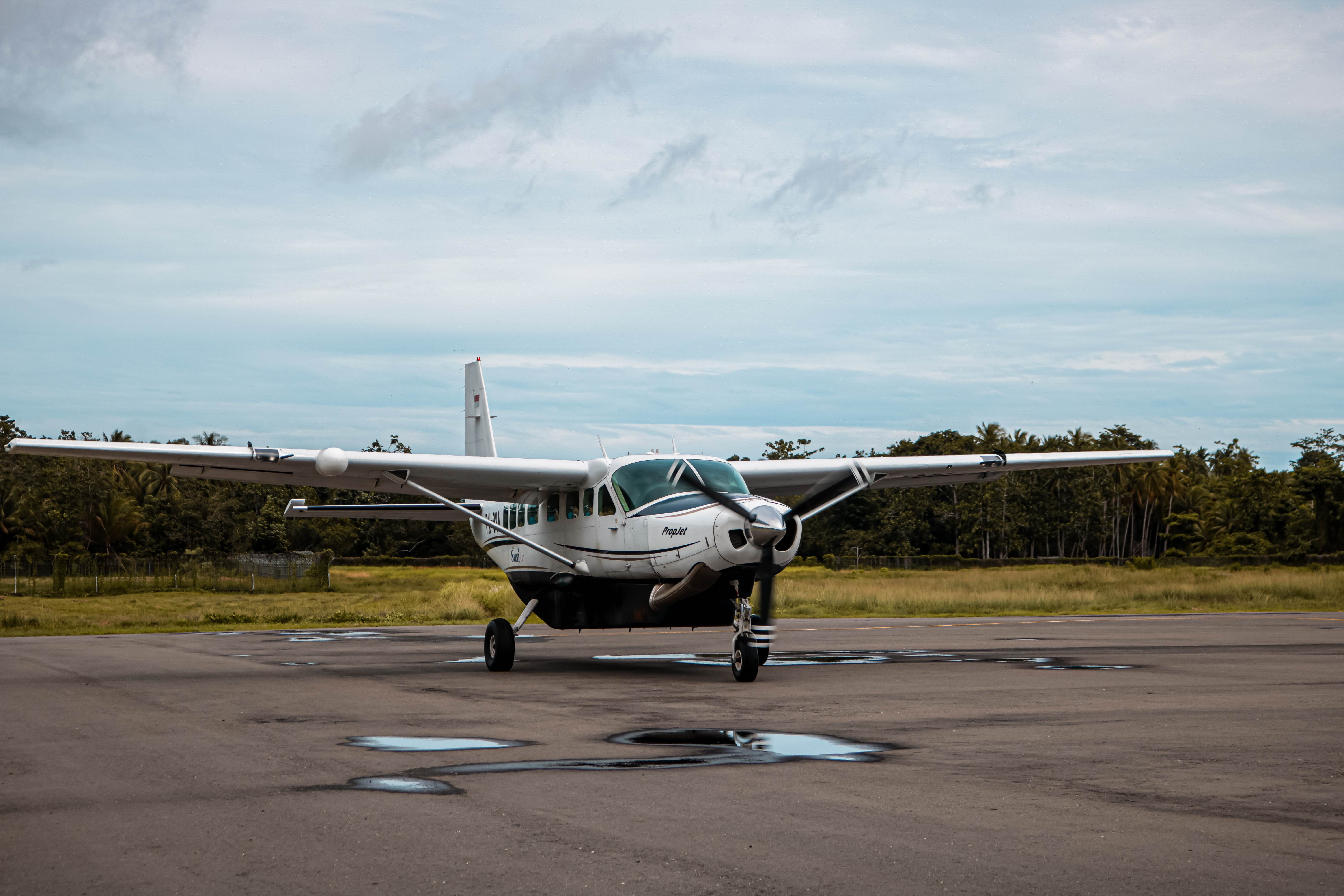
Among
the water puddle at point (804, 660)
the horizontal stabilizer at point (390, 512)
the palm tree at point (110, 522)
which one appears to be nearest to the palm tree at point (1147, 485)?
the palm tree at point (110, 522)

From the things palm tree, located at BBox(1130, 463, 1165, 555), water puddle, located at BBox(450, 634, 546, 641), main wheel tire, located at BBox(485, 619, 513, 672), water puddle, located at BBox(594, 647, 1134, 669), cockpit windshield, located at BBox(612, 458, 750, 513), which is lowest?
water puddle, located at BBox(450, 634, 546, 641)

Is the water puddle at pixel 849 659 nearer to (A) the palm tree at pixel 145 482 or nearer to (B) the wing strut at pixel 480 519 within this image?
(B) the wing strut at pixel 480 519

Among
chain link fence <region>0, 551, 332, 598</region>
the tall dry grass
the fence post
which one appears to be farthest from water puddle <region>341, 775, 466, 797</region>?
the fence post

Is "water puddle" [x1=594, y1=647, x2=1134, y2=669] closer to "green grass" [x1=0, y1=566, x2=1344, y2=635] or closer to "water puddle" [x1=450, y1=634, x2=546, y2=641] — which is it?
"water puddle" [x1=450, y1=634, x2=546, y2=641]

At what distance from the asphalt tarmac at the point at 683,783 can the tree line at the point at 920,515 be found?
2347 inches

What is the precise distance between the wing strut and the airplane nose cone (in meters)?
4.40

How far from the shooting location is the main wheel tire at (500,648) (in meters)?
17.6

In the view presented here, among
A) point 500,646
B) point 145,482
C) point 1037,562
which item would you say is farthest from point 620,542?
point 145,482

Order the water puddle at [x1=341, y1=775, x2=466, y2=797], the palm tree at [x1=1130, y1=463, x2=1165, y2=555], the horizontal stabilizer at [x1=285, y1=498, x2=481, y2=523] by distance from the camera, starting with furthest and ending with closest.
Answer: the palm tree at [x1=1130, y1=463, x2=1165, y2=555] → the horizontal stabilizer at [x1=285, y1=498, x2=481, y2=523] → the water puddle at [x1=341, y1=775, x2=466, y2=797]

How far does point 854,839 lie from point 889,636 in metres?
19.8

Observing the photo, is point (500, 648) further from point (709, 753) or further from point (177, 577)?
point (177, 577)

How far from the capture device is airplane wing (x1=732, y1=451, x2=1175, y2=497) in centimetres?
2030

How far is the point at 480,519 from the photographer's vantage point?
62.7 ft

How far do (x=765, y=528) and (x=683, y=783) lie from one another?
6910 millimetres
